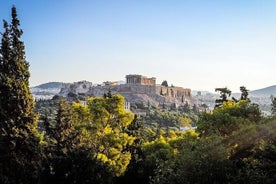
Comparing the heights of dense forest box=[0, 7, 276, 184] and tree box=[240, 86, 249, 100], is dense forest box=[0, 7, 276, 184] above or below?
below

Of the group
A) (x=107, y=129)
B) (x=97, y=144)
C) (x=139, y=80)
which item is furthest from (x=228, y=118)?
(x=139, y=80)

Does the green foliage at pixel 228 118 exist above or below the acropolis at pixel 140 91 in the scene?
below

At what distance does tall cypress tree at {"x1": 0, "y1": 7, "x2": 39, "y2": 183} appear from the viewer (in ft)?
56.5

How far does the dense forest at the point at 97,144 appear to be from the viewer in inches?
575

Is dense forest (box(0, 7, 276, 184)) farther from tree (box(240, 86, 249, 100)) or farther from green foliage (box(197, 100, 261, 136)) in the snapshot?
tree (box(240, 86, 249, 100))

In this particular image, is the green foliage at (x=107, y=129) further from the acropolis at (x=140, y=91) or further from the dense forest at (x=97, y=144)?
the acropolis at (x=140, y=91)

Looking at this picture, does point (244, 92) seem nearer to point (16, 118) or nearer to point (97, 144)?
point (97, 144)

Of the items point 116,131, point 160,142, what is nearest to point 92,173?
point 116,131

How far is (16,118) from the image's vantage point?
59.3 feet

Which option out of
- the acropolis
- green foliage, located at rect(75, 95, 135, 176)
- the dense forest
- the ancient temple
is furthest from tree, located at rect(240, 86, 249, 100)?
the ancient temple

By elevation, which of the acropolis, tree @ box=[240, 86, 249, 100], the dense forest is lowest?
the dense forest

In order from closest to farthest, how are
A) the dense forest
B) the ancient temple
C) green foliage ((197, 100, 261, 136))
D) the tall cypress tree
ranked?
the dense forest < the tall cypress tree < green foliage ((197, 100, 261, 136)) < the ancient temple

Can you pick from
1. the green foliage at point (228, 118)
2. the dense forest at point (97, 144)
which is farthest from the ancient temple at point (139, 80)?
the dense forest at point (97, 144)

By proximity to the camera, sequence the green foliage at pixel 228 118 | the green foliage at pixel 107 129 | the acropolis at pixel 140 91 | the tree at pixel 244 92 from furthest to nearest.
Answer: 1. the acropolis at pixel 140 91
2. the tree at pixel 244 92
3. the green foliage at pixel 228 118
4. the green foliage at pixel 107 129
